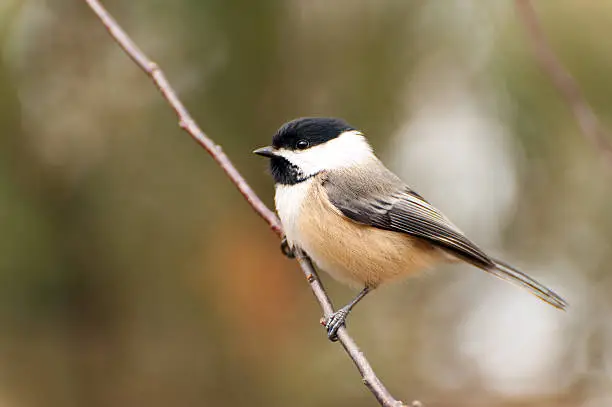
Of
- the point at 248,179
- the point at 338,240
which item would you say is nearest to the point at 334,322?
the point at 338,240

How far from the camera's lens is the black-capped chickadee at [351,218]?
172 centimetres

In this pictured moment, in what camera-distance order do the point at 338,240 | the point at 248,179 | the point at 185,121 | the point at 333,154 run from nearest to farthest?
the point at 185,121
the point at 338,240
the point at 333,154
the point at 248,179

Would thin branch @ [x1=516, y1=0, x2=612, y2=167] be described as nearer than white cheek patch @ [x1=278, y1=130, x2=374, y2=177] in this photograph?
Yes

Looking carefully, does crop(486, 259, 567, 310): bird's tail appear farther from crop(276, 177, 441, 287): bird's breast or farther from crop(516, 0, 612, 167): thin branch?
crop(516, 0, 612, 167): thin branch

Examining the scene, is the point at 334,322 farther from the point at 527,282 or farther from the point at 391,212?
the point at 527,282

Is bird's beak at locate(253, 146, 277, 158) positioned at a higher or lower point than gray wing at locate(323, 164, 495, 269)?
higher

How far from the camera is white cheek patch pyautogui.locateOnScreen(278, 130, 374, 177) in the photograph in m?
1.79

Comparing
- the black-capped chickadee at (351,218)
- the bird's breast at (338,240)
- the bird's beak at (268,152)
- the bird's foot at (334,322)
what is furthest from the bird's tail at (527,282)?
the bird's beak at (268,152)

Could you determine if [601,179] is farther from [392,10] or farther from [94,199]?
[94,199]

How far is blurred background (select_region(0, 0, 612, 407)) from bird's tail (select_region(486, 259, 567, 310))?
29.1 inches

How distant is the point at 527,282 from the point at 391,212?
42cm

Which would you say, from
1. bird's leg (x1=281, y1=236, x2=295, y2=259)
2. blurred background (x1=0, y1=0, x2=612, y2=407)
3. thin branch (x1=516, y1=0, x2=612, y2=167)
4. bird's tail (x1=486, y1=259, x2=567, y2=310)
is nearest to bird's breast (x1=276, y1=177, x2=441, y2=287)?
bird's leg (x1=281, y1=236, x2=295, y2=259)

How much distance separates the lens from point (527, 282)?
1.75 metres

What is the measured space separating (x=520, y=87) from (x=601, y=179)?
1.70 ft
